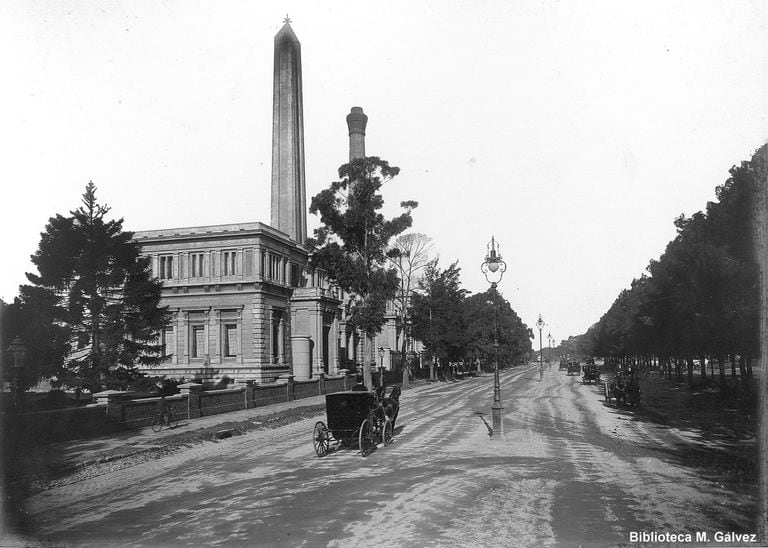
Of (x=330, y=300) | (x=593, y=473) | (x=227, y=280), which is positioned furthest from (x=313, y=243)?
(x=593, y=473)

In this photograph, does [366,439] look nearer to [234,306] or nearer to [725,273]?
[725,273]

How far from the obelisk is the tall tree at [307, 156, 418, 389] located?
87.6ft

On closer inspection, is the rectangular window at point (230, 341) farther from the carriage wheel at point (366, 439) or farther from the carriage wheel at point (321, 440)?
the carriage wheel at point (366, 439)

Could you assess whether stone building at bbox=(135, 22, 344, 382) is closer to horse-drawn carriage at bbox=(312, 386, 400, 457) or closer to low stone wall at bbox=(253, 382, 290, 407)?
low stone wall at bbox=(253, 382, 290, 407)

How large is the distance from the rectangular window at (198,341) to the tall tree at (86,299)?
13.0m

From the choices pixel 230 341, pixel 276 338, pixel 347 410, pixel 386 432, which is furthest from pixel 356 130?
pixel 347 410

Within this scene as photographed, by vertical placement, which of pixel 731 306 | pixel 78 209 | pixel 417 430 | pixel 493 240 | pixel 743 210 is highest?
pixel 78 209

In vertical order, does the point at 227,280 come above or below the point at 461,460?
above

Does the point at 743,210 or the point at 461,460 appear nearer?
the point at 461,460

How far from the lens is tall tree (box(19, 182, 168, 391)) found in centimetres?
2958

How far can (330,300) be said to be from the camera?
50.8 meters

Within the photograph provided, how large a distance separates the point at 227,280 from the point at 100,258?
48.9 ft

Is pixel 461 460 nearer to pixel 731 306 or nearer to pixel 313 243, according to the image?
pixel 731 306

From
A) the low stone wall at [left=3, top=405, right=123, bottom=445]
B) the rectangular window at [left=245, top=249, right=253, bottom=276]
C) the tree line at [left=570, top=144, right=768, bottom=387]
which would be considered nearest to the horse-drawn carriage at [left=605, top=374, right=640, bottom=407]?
the tree line at [left=570, top=144, right=768, bottom=387]
